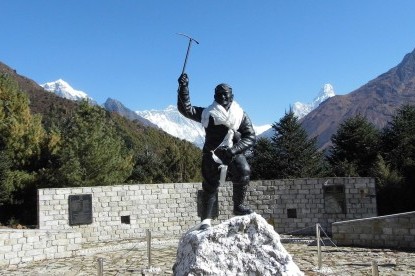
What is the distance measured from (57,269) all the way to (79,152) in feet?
33.9

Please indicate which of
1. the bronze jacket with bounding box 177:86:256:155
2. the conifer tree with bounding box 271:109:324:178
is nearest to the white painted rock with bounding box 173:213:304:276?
the bronze jacket with bounding box 177:86:256:155

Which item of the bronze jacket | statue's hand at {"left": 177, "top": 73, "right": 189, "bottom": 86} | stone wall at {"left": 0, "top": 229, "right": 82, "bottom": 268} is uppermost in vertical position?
statue's hand at {"left": 177, "top": 73, "right": 189, "bottom": 86}

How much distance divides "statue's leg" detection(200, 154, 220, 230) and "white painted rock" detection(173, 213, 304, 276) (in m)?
0.56

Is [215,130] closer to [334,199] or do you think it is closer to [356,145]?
[334,199]

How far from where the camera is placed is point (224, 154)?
4.66 meters

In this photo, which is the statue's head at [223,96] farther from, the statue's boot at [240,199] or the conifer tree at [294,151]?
the conifer tree at [294,151]

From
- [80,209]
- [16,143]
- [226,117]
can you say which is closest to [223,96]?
[226,117]

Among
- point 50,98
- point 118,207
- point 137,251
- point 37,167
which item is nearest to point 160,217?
point 118,207

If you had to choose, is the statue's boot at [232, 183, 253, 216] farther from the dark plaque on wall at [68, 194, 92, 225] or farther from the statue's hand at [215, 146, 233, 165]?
the dark plaque on wall at [68, 194, 92, 225]

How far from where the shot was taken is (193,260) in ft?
13.4

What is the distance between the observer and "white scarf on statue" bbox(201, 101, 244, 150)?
4727 millimetres

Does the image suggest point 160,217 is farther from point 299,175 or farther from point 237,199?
point 299,175

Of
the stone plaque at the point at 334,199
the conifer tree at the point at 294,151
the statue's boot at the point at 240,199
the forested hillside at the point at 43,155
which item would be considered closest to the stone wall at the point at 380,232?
the stone plaque at the point at 334,199

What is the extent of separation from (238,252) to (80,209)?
369 inches
